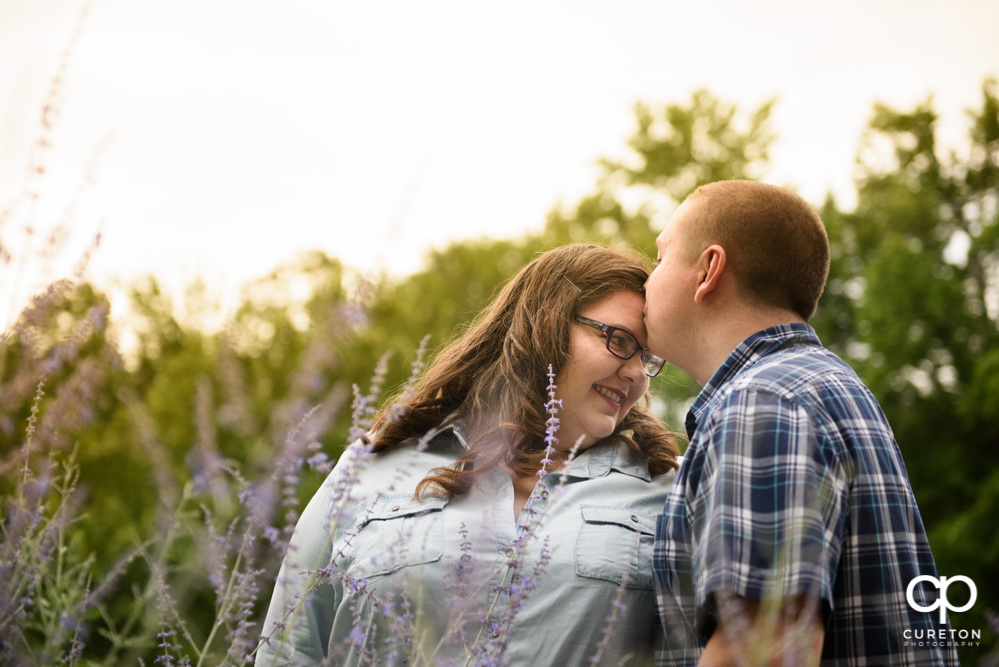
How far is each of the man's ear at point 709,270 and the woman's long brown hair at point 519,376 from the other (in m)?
0.63

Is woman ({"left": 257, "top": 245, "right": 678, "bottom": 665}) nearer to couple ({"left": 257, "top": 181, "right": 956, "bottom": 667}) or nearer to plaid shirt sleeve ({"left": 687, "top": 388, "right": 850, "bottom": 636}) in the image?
couple ({"left": 257, "top": 181, "right": 956, "bottom": 667})

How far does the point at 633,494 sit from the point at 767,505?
98 cm

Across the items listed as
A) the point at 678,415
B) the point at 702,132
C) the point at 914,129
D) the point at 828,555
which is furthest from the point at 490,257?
the point at 828,555

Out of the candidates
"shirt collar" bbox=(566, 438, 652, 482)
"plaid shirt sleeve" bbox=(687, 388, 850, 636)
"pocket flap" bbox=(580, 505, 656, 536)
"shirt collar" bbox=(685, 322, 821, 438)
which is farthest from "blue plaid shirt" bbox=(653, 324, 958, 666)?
"shirt collar" bbox=(566, 438, 652, 482)

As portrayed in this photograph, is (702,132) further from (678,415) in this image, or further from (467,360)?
(467,360)

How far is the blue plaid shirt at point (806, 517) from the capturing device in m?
1.98

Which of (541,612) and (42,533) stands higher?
(42,533)

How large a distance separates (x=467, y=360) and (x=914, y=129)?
1731cm

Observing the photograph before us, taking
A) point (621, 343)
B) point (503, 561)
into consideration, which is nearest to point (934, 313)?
point (621, 343)

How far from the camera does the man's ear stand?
8.54 ft

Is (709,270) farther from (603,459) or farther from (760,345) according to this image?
(603,459)

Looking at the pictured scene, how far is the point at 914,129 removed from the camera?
58.7ft

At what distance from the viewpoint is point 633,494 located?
295cm

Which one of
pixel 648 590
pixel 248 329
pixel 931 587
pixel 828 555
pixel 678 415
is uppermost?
pixel 828 555
